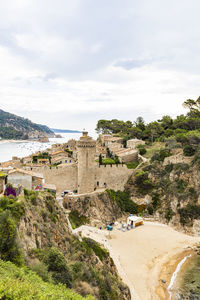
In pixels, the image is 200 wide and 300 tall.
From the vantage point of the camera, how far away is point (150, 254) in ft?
68.1

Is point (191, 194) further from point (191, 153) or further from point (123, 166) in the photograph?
point (123, 166)

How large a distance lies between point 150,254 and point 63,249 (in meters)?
11.4

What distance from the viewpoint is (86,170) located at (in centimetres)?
2639

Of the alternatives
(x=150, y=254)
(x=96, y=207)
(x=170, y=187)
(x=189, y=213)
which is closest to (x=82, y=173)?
(x=96, y=207)

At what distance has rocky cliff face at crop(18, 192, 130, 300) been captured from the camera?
1053 cm

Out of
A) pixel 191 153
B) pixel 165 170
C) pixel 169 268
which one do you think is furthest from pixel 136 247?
pixel 191 153

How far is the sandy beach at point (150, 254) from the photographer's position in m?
16.5

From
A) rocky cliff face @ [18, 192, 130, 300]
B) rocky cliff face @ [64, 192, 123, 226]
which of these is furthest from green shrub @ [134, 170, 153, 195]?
rocky cliff face @ [18, 192, 130, 300]

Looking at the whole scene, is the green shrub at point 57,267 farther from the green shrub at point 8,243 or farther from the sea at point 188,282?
the sea at point 188,282

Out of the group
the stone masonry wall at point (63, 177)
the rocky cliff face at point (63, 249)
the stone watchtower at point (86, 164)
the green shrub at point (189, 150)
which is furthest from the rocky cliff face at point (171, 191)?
the rocky cliff face at point (63, 249)

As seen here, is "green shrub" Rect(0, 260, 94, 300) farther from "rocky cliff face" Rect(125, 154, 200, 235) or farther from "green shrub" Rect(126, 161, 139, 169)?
"green shrub" Rect(126, 161, 139, 169)

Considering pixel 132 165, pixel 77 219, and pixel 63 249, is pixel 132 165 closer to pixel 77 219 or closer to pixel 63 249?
pixel 77 219

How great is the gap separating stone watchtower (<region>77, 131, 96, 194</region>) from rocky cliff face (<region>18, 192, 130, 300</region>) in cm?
958

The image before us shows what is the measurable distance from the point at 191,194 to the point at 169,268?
35.6 feet
